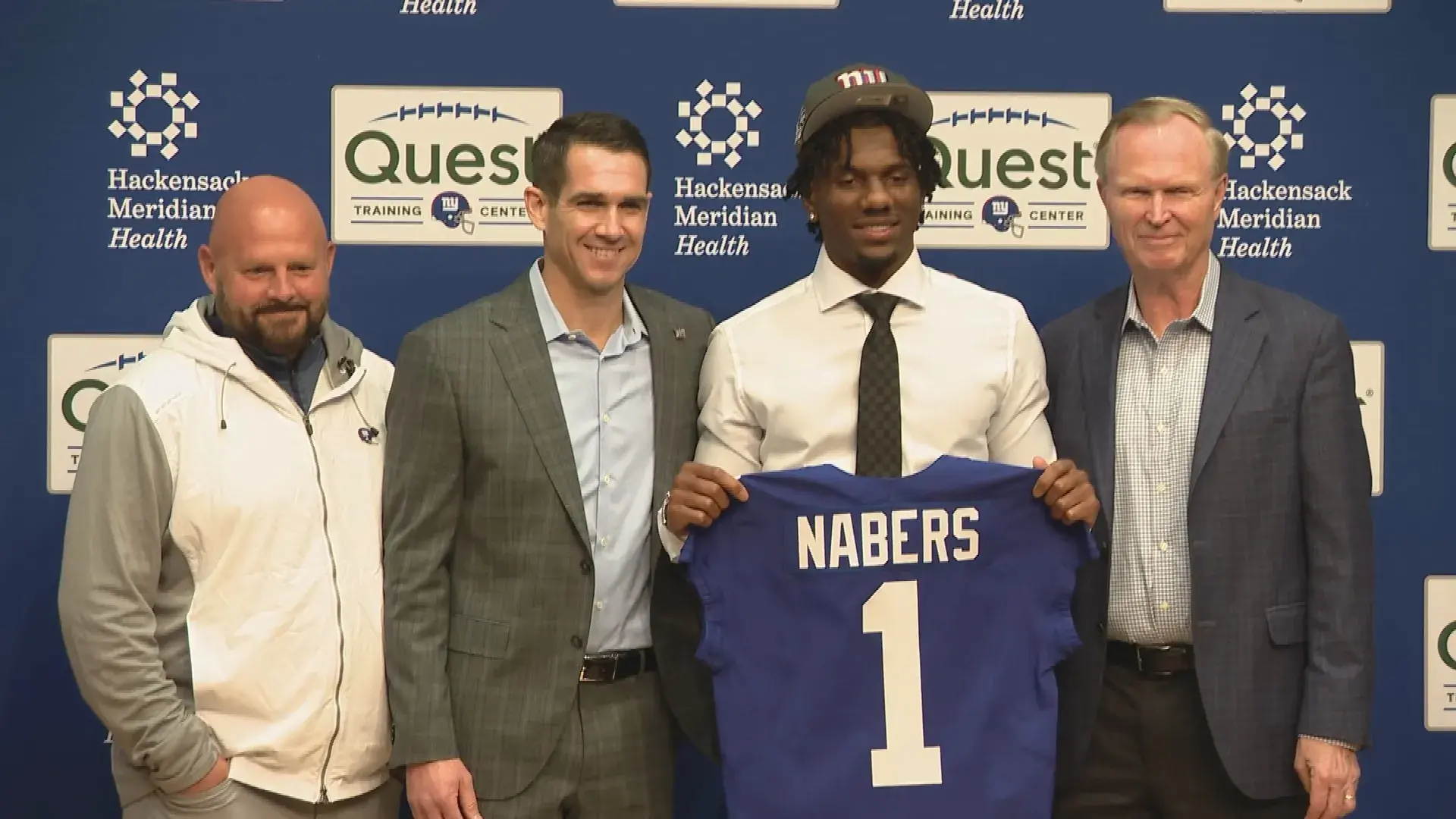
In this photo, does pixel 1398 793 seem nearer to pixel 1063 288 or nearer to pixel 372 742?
pixel 1063 288

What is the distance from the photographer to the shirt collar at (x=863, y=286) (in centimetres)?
237

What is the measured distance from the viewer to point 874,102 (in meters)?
2.36

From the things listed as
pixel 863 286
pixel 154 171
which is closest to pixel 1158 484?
pixel 863 286

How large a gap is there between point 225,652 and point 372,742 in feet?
0.91

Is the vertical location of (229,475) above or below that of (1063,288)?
below

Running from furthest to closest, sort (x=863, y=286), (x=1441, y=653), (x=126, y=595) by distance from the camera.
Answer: (x=1441, y=653)
(x=863, y=286)
(x=126, y=595)

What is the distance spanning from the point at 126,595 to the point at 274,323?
0.48 metres

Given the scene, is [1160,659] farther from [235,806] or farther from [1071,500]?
[235,806]

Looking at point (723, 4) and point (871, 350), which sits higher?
point (723, 4)

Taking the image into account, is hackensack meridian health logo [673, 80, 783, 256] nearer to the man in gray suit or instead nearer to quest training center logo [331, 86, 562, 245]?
quest training center logo [331, 86, 562, 245]

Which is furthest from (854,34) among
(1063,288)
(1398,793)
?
(1398,793)

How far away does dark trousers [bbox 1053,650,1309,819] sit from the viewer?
233cm

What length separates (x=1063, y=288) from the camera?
9.98ft

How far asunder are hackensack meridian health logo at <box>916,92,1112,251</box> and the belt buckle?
101cm
